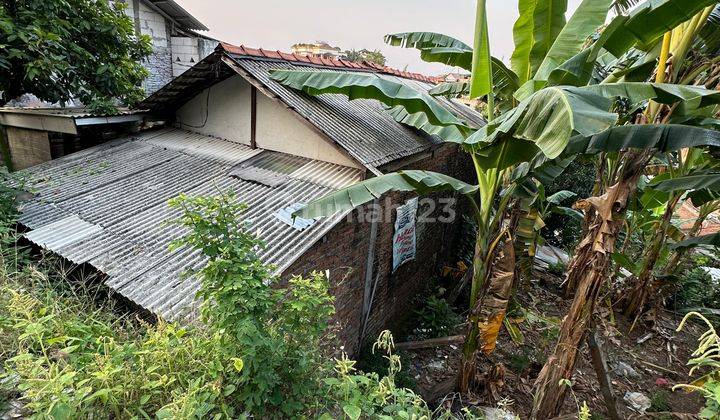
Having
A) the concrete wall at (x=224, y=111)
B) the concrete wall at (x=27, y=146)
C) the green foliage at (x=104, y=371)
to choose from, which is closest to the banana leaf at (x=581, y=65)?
the green foliage at (x=104, y=371)

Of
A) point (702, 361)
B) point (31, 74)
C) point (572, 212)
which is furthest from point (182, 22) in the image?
point (702, 361)

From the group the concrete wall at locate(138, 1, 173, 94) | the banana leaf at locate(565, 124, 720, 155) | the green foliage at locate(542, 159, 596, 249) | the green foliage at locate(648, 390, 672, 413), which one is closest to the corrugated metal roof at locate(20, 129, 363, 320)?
the banana leaf at locate(565, 124, 720, 155)

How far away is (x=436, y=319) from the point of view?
21.7 ft

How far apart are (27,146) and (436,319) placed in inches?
358

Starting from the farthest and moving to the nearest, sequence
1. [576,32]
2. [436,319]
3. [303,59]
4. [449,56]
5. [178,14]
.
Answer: [178,14]
[303,59]
[436,319]
[449,56]
[576,32]

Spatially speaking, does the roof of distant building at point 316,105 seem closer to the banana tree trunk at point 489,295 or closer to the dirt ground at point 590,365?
the banana tree trunk at point 489,295

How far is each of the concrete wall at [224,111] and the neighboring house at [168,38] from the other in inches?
277

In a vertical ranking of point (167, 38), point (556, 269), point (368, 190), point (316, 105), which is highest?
point (167, 38)

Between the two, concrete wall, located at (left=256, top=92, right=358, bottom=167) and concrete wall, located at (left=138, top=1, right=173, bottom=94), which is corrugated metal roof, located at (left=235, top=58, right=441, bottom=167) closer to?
concrete wall, located at (left=256, top=92, right=358, bottom=167)

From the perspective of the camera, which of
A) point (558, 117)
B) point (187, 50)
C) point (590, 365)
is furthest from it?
point (187, 50)

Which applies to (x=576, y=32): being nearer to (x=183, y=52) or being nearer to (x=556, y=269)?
(x=556, y=269)

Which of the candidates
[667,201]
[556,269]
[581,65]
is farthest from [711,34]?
[556,269]

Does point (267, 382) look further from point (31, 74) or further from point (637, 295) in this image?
point (637, 295)

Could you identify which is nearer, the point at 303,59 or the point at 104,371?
the point at 104,371
